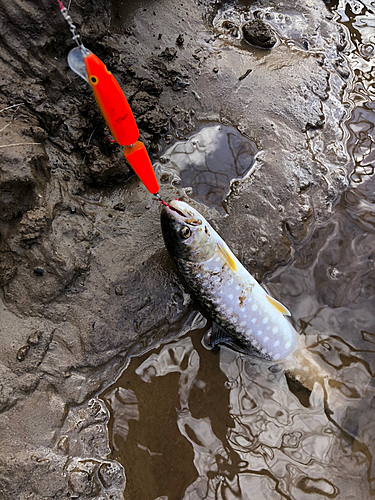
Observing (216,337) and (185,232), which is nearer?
(185,232)

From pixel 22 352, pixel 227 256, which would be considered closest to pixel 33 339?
pixel 22 352

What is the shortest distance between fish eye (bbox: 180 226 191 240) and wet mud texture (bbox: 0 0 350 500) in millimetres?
698

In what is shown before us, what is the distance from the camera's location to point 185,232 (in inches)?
118

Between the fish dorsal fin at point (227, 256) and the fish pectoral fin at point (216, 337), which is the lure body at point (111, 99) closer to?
the fish dorsal fin at point (227, 256)

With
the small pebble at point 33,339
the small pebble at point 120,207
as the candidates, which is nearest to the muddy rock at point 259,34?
the small pebble at point 120,207

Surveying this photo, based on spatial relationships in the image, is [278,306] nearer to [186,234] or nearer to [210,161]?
[186,234]

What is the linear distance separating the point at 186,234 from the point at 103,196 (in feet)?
4.02

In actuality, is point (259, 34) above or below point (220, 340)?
above

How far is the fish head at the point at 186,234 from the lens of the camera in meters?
2.98

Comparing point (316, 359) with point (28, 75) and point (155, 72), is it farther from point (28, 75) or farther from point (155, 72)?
point (28, 75)

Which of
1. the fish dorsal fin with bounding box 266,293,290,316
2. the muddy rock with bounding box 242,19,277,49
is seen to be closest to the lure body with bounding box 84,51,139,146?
the fish dorsal fin with bounding box 266,293,290,316

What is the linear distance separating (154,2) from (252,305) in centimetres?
389

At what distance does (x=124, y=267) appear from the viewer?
3559mm

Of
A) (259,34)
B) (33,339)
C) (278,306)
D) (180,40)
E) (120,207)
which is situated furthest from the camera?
(259,34)
